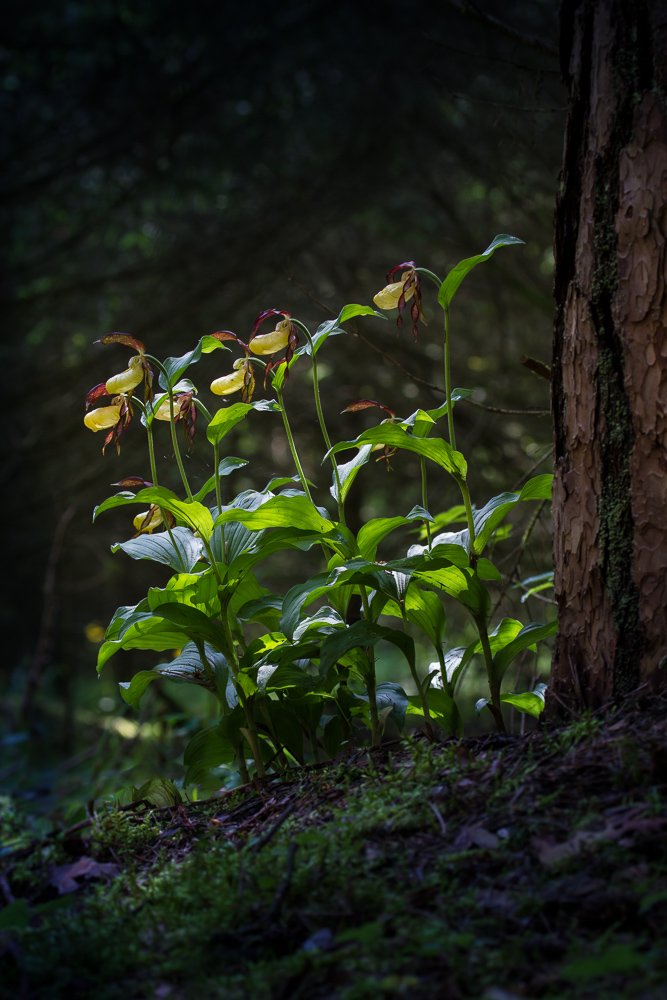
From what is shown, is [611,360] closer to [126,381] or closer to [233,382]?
[233,382]

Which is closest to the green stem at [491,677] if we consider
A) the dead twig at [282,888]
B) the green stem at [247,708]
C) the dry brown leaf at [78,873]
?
the green stem at [247,708]

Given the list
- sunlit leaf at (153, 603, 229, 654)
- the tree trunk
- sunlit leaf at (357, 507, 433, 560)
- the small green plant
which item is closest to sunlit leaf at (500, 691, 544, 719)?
the small green plant

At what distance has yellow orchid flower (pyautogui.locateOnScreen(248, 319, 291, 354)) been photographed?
163 centimetres

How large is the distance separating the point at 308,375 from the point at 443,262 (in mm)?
1476

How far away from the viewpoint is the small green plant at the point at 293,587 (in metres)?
1.57

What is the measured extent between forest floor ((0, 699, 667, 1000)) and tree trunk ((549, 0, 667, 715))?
194mm

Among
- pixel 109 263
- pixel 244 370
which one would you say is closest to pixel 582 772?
pixel 244 370

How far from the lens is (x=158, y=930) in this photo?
1.04 meters

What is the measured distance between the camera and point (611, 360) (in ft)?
5.04

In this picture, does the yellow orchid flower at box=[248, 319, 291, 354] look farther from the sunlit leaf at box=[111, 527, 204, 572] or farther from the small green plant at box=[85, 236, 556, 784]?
the sunlit leaf at box=[111, 527, 204, 572]

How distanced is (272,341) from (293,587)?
0.61m

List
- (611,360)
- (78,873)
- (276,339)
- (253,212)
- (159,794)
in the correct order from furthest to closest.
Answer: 1. (253,212)
2. (159,794)
3. (276,339)
4. (611,360)
5. (78,873)

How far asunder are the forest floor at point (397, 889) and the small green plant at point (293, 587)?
29 cm

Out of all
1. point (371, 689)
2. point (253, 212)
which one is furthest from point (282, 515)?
point (253, 212)
